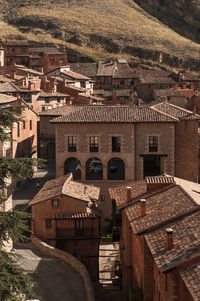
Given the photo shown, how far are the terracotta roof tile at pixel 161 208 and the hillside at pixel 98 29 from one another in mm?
97558

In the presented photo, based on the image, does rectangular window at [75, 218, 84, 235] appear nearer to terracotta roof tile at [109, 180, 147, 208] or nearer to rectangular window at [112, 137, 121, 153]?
terracotta roof tile at [109, 180, 147, 208]

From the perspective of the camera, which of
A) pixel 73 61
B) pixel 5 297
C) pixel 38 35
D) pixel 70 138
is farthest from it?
pixel 38 35

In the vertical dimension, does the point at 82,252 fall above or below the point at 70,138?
below

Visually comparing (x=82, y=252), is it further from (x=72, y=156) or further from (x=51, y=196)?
(x=72, y=156)

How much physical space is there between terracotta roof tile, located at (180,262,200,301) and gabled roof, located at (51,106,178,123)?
1167 inches

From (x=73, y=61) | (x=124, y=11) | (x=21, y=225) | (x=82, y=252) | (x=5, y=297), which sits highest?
(x=124, y=11)

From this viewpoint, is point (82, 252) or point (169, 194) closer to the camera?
point (169, 194)

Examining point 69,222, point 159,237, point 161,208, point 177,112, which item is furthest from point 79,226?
point 177,112

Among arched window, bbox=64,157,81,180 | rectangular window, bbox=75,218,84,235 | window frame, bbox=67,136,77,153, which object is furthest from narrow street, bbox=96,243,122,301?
arched window, bbox=64,157,81,180

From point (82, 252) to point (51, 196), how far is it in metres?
4.14

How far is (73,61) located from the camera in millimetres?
118438

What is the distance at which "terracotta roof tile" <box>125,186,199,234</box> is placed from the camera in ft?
73.7

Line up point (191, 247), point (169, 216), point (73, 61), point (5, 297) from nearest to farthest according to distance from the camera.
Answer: point (5, 297), point (191, 247), point (169, 216), point (73, 61)

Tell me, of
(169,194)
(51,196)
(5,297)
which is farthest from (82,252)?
(5,297)
